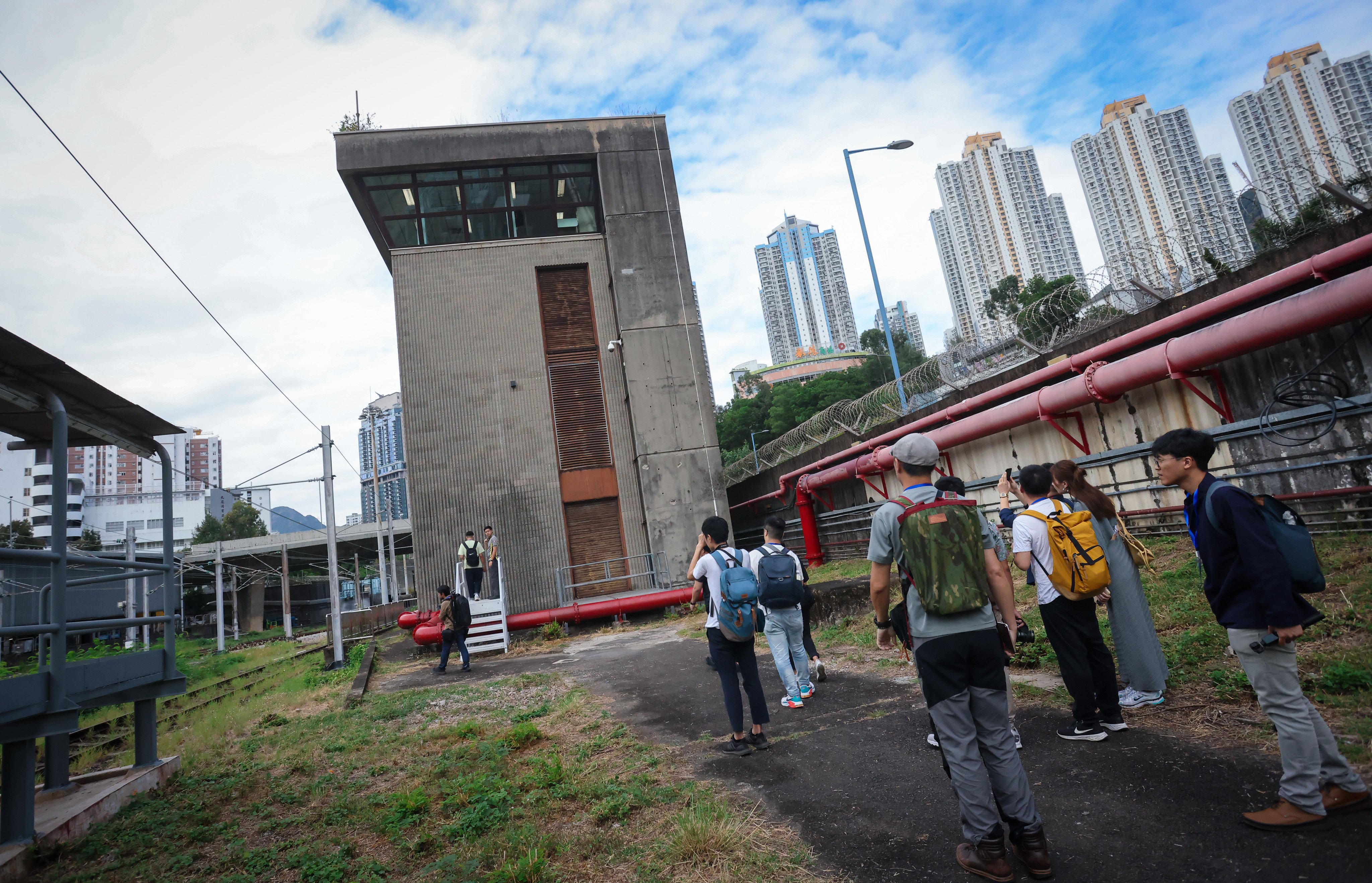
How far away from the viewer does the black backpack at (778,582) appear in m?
6.13

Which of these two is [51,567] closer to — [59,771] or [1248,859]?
[59,771]

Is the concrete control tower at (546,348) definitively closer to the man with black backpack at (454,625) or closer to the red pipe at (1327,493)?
the man with black backpack at (454,625)

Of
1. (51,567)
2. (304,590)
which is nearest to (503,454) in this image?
(51,567)

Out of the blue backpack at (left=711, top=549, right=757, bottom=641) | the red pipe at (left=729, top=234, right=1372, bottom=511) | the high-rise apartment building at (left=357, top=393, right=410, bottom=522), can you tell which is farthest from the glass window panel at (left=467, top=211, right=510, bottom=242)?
the high-rise apartment building at (left=357, top=393, right=410, bottom=522)

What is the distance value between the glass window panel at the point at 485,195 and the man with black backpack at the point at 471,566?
11060 millimetres

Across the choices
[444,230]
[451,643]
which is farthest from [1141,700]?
[444,230]

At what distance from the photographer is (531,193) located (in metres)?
21.7

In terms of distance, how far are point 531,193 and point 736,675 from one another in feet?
64.7

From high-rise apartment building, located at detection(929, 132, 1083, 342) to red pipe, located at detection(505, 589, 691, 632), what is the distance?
73.2 m

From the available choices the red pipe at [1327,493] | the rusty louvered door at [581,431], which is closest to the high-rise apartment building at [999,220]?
the rusty louvered door at [581,431]

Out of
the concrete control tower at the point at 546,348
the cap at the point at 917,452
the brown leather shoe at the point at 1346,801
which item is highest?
the concrete control tower at the point at 546,348

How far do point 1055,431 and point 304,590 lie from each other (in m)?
68.6

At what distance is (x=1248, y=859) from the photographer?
286 centimetres

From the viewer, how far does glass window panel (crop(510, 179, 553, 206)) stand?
2155 centimetres
